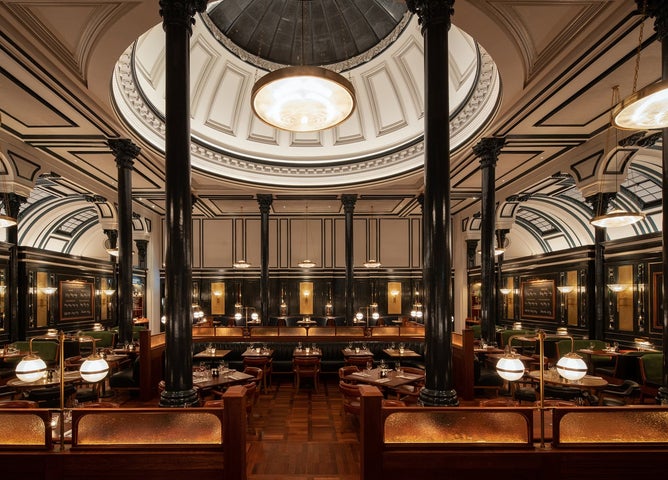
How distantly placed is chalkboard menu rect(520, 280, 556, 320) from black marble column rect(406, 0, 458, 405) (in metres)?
10.3

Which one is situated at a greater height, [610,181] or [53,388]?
[610,181]

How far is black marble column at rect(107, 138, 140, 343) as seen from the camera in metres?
8.58

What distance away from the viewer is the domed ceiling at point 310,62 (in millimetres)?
8820

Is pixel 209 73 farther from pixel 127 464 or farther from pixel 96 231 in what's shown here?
pixel 96 231

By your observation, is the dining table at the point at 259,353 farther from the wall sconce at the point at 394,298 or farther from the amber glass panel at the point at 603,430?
the wall sconce at the point at 394,298

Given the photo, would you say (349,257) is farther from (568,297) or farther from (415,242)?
(568,297)

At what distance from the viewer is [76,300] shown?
1362cm

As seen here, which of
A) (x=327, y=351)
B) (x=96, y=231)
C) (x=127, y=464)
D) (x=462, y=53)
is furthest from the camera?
(x=96, y=231)

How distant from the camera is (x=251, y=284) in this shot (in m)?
18.0

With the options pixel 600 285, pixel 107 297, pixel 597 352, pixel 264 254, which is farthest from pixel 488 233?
pixel 107 297

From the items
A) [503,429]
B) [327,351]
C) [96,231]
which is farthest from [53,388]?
[96,231]

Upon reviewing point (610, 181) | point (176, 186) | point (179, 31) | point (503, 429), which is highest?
point (179, 31)

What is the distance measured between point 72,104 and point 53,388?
473 centimetres

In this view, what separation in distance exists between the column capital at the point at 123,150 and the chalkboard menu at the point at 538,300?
40.8ft
